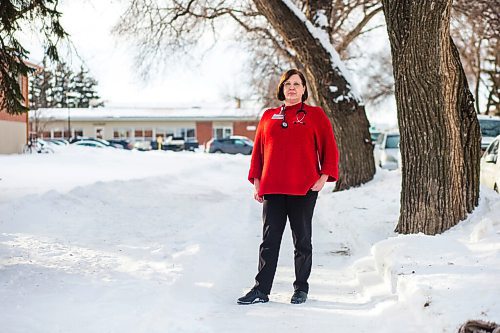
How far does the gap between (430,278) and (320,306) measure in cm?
100

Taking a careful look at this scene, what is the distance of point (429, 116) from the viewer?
24.4 ft

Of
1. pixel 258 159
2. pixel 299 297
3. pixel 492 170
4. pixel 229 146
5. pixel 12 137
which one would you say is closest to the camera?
pixel 299 297

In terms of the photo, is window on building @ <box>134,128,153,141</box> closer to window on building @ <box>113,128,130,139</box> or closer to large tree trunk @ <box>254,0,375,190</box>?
window on building @ <box>113,128,130,139</box>

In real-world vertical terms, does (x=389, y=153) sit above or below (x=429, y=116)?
below

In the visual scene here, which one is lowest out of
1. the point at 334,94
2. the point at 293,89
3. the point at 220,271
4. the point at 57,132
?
the point at 220,271

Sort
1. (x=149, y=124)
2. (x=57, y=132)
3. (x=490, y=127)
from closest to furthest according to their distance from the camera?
(x=490, y=127) → (x=149, y=124) → (x=57, y=132)

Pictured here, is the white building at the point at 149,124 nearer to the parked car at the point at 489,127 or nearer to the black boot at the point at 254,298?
the parked car at the point at 489,127

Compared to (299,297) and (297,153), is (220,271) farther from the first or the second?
(297,153)

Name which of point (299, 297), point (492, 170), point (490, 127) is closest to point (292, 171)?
point (299, 297)

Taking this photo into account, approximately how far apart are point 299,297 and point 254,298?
0.39m

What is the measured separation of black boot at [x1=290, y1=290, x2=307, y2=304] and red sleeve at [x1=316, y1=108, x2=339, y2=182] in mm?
1017

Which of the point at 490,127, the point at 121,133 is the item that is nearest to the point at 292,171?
Answer: the point at 490,127

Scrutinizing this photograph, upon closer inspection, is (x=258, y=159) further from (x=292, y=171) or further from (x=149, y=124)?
(x=149, y=124)

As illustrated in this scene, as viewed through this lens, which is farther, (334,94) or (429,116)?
(334,94)
